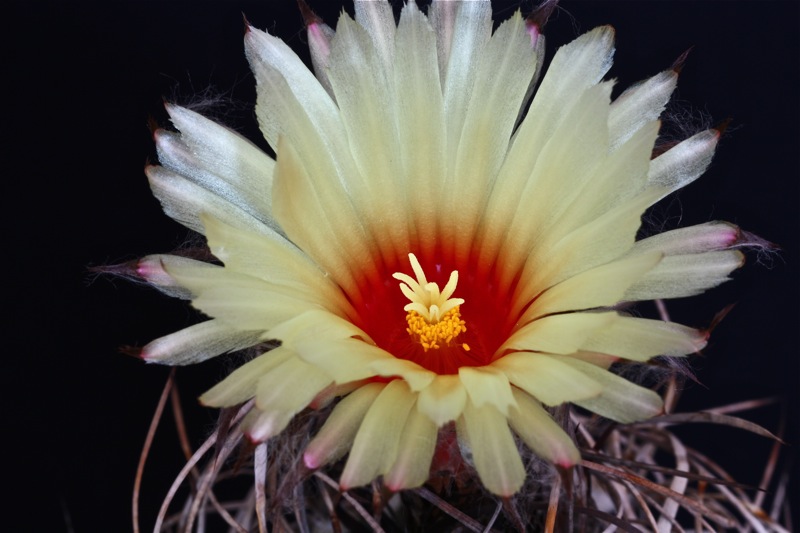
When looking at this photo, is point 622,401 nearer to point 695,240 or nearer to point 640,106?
point 695,240

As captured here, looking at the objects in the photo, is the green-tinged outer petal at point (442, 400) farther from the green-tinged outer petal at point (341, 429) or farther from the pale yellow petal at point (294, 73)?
the pale yellow petal at point (294, 73)

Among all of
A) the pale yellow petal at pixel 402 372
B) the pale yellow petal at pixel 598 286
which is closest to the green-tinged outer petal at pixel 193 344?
the pale yellow petal at pixel 402 372

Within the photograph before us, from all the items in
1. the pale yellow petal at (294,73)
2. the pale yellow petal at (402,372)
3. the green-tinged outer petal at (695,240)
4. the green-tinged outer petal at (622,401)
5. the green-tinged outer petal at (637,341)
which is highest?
the pale yellow petal at (294,73)

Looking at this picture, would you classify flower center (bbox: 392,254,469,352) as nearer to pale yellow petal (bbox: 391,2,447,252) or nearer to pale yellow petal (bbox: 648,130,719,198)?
pale yellow petal (bbox: 391,2,447,252)

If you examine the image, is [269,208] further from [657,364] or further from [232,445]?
[657,364]

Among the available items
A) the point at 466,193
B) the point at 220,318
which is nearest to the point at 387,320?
the point at 466,193

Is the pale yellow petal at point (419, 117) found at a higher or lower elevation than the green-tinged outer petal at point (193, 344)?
higher

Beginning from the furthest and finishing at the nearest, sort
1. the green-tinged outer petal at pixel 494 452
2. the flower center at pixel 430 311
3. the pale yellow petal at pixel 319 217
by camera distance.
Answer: the flower center at pixel 430 311, the pale yellow petal at pixel 319 217, the green-tinged outer petal at pixel 494 452

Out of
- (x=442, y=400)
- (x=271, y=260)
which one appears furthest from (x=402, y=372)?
(x=271, y=260)

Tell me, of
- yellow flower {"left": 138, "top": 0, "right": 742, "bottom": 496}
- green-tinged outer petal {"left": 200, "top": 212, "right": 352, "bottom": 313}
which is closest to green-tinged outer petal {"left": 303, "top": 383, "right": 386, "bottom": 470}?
yellow flower {"left": 138, "top": 0, "right": 742, "bottom": 496}
